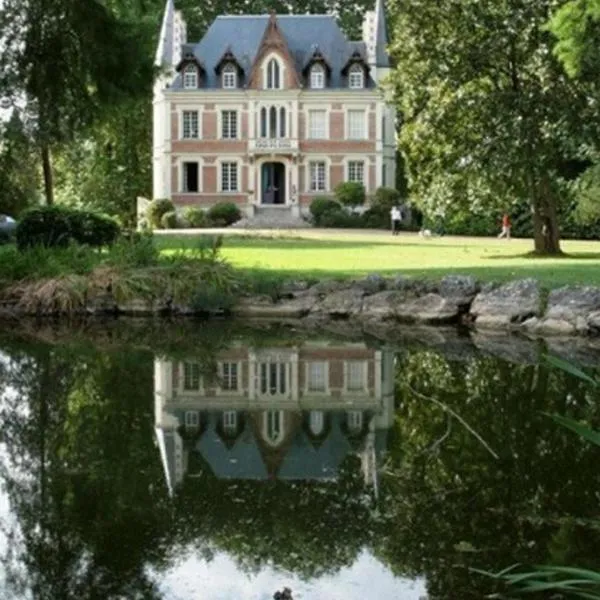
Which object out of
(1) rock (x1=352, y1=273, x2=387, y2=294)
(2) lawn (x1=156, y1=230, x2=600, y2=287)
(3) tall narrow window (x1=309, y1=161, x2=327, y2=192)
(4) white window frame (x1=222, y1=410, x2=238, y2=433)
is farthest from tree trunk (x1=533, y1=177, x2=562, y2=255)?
(3) tall narrow window (x1=309, y1=161, x2=327, y2=192)

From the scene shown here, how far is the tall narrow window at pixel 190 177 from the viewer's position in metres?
47.9

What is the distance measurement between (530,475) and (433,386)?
387 centimetres

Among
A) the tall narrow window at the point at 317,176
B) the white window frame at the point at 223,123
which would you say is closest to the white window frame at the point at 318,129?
the tall narrow window at the point at 317,176

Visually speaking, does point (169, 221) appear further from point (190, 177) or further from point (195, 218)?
point (190, 177)

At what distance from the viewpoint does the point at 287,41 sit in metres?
48.4

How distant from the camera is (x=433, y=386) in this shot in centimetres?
1152

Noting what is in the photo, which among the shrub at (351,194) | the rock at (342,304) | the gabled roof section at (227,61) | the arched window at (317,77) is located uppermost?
the gabled roof section at (227,61)

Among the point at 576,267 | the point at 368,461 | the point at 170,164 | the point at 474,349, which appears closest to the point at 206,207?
the point at 170,164

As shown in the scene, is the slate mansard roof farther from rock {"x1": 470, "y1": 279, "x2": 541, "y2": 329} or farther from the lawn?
rock {"x1": 470, "y1": 279, "x2": 541, "y2": 329}

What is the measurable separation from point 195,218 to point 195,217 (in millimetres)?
39

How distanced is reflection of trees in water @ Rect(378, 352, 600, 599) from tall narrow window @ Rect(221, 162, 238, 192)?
36874 millimetres

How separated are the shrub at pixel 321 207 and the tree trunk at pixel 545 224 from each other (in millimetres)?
18685

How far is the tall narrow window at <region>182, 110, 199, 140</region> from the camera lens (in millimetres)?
47950

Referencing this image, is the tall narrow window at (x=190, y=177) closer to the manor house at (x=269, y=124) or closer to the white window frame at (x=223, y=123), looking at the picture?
the manor house at (x=269, y=124)
